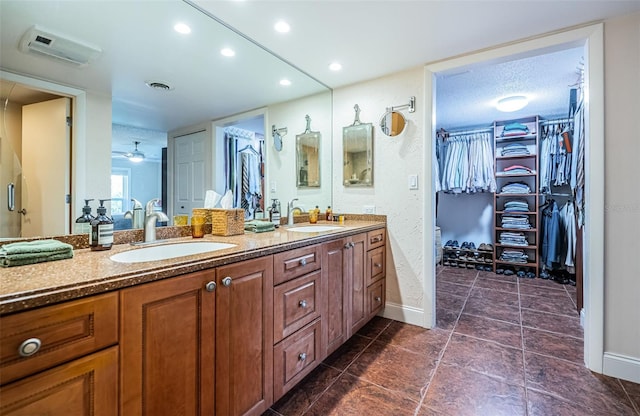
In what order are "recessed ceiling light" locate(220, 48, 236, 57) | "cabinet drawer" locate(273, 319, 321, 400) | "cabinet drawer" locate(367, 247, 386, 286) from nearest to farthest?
"cabinet drawer" locate(273, 319, 321, 400), "recessed ceiling light" locate(220, 48, 236, 57), "cabinet drawer" locate(367, 247, 386, 286)

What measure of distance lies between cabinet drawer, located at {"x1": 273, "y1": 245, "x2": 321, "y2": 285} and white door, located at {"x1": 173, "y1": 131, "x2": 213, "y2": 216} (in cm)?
72

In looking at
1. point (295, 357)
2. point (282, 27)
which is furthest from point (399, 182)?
point (295, 357)

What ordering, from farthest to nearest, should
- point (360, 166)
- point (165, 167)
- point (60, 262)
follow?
point (360, 166)
point (165, 167)
point (60, 262)

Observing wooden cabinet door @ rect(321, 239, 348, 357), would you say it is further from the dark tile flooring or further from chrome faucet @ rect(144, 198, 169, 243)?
chrome faucet @ rect(144, 198, 169, 243)

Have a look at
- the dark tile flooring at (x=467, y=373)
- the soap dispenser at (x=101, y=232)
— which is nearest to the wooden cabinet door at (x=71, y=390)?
the soap dispenser at (x=101, y=232)

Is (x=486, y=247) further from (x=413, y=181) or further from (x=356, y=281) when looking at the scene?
(x=356, y=281)

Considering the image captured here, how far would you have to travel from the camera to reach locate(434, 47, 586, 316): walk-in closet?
11.1 ft

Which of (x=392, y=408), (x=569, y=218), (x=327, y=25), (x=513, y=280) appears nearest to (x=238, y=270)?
(x=392, y=408)

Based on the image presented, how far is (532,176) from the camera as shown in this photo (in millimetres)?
3936

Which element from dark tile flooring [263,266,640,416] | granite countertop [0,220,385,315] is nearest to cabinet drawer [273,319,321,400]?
dark tile flooring [263,266,640,416]

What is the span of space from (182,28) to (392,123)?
5.56 feet

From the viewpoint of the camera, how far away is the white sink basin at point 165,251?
122 centimetres

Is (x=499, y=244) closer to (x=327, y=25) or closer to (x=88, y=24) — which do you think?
(x=327, y=25)

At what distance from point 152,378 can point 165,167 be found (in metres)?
1.12
